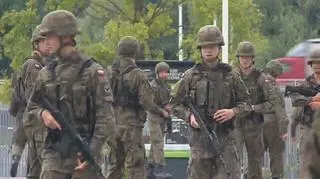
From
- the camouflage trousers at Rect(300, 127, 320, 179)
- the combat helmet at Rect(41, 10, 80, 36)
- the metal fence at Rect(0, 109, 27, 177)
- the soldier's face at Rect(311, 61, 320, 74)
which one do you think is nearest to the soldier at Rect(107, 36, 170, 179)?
the soldier's face at Rect(311, 61, 320, 74)

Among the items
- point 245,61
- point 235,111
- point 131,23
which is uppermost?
point 131,23

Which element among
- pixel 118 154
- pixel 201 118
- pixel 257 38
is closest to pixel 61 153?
pixel 201 118

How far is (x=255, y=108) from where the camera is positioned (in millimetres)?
16828

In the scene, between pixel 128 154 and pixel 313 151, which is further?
pixel 128 154

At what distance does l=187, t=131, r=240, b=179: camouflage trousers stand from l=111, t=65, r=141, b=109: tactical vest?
343 cm

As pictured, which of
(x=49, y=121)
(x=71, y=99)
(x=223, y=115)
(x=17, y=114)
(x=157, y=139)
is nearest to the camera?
(x=49, y=121)

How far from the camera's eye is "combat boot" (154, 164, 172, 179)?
2097 centimetres

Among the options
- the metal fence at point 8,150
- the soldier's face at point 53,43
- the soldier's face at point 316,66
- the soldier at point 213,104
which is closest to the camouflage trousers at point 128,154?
the soldier at point 213,104

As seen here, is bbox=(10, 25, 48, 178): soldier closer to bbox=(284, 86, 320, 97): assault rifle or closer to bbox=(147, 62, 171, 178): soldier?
bbox=(284, 86, 320, 97): assault rifle

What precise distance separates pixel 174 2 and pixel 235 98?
43.3ft

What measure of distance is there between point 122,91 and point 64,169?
19.8ft

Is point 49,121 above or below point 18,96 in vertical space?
below

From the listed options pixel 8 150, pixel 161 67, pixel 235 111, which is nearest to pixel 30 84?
pixel 235 111

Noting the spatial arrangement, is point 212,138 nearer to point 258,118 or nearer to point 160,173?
point 258,118
